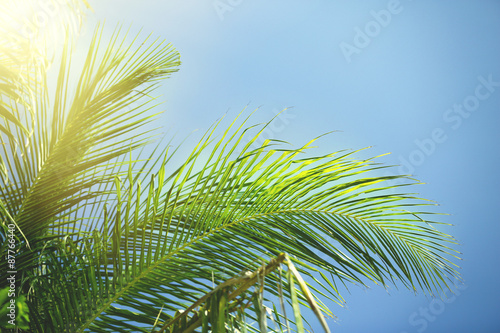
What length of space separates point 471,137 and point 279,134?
425cm

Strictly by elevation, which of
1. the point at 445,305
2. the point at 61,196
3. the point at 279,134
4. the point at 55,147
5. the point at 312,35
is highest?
the point at 312,35

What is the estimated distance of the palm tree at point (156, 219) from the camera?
0.98 metres

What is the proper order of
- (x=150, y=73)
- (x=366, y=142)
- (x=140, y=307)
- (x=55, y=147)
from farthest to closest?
(x=366, y=142) → (x=150, y=73) → (x=55, y=147) → (x=140, y=307)

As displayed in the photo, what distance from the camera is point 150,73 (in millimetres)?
1569

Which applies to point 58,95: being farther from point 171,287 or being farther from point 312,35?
point 312,35

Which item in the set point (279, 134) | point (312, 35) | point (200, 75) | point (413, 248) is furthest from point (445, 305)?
point (413, 248)

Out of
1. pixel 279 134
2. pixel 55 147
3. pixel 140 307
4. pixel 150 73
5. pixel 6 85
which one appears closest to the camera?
pixel 140 307

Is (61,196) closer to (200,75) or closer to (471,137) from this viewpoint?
(200,75)

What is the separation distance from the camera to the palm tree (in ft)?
3.22

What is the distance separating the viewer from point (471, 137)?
366 inches

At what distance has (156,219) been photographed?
117 centimetres

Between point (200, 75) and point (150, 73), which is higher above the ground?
point (200, 75)

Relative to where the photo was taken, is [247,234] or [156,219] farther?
[156,219]

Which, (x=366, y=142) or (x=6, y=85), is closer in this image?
(x=6, y=85)
